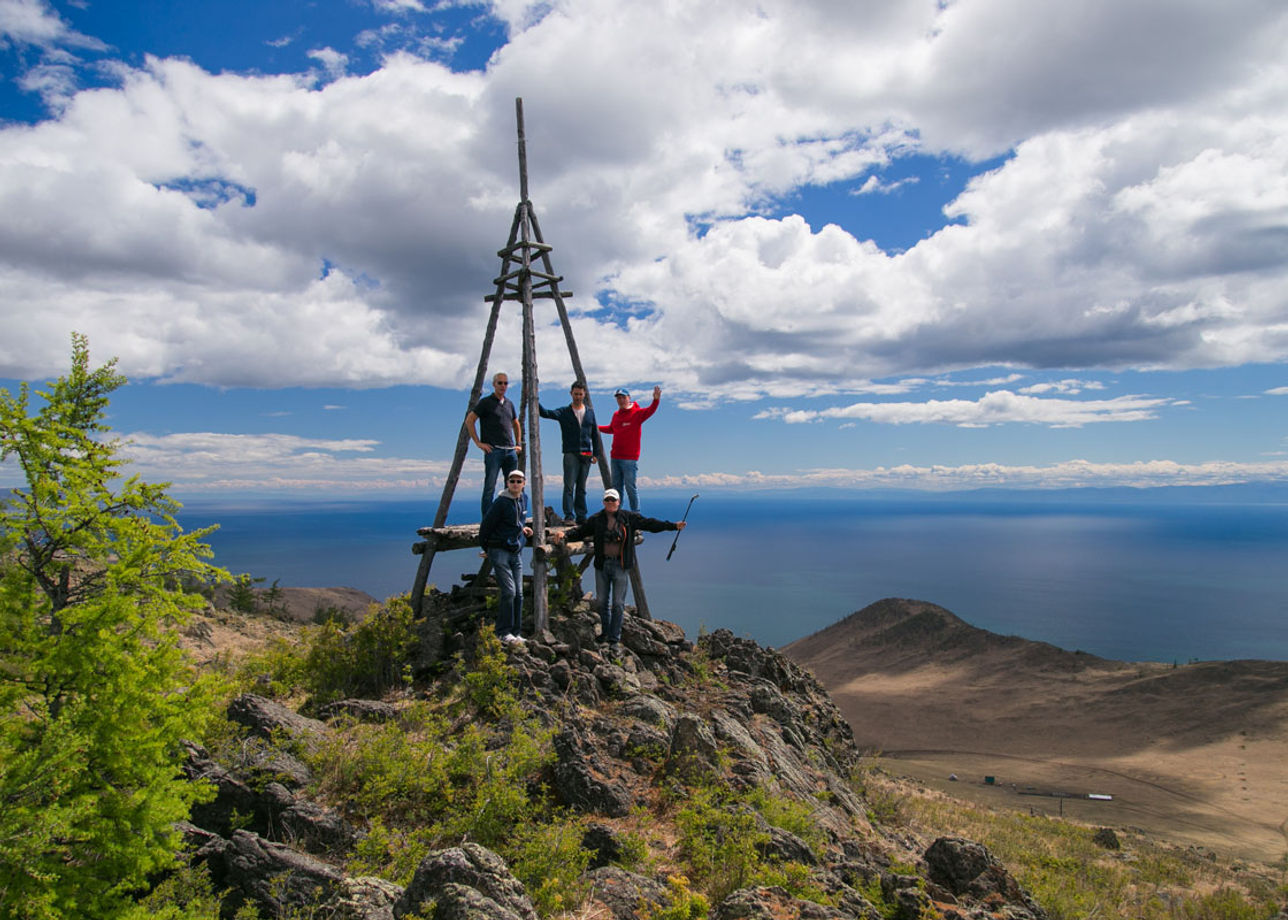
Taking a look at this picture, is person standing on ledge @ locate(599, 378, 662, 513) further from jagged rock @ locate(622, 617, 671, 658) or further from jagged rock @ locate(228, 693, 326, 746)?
jagged rock @ locate(228, 693, 326, 746)

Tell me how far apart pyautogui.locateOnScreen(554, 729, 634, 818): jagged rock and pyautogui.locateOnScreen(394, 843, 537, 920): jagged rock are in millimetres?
1996

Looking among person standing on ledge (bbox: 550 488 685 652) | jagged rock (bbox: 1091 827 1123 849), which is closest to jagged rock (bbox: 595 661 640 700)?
person standing on ledge (bbox: 550 488 685 652)

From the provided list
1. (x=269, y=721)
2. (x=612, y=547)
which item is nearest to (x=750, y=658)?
(x=612, y=547)

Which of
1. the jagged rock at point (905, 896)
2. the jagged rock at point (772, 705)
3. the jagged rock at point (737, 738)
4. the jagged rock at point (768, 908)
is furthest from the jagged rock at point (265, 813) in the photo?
the jagged rock at point (772, 705)

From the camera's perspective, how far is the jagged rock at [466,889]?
397 cm

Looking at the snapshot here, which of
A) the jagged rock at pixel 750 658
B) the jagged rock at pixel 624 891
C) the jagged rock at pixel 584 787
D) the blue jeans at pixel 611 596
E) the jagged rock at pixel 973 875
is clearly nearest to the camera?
the jagged rock at pixel 624 891

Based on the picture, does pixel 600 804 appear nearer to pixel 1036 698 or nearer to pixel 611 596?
pixel 611 596

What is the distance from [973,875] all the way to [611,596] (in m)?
5.35

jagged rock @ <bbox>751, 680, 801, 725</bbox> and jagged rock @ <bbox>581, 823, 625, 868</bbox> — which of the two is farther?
jagged rock @ <bbox>751, 680, 801, 725</bbox>

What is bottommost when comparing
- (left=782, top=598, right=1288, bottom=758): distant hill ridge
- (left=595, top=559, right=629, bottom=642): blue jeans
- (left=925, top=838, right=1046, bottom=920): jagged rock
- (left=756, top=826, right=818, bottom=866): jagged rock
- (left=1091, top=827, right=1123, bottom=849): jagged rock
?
(left=782, top=598, right=1288, bottom=758): distant hill ridge

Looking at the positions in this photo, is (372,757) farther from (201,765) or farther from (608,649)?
(608,649)

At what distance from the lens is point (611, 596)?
32.4 ft

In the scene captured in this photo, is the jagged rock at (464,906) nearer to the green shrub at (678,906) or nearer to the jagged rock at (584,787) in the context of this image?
the green shrub at (678,906)

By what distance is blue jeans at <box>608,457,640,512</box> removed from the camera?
11.3 m
